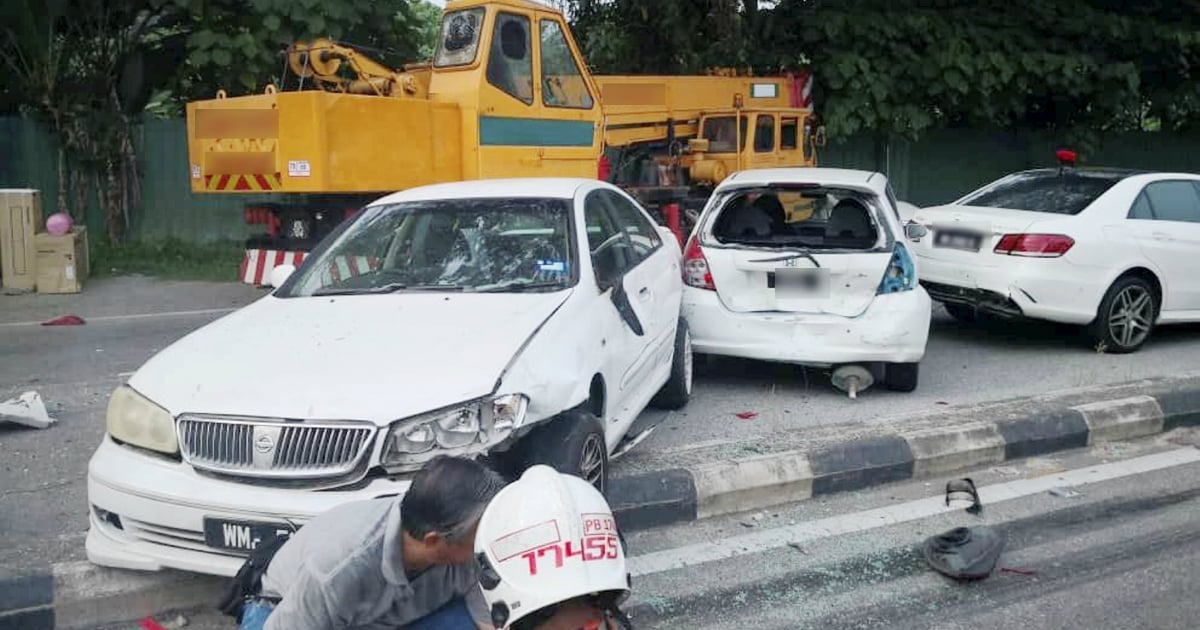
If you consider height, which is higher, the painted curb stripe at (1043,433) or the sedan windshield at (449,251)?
the sedan windshield at (449,251)

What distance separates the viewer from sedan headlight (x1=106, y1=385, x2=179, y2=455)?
4016mm

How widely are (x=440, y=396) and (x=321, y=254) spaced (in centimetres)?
194

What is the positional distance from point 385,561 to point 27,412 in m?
4.81

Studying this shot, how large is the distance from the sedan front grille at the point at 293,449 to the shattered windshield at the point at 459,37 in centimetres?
730

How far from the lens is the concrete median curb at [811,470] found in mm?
4195

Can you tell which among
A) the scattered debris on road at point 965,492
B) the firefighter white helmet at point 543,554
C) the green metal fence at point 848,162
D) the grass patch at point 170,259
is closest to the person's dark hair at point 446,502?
the firefighter white helmet at point 543,554

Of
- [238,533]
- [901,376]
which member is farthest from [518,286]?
[901,376]

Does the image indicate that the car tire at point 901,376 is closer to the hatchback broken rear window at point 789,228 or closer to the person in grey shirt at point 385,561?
the hatchback broken rear window at point 789,228

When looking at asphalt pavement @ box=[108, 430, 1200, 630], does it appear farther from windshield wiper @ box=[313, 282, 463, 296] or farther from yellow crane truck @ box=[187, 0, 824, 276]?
yellow crane truck @ box=[187, 0, 824, 276]

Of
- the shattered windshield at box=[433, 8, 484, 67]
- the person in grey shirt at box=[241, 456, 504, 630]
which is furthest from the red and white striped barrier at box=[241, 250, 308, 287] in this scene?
the person in grey shirt at box=[241, 456, 504, 630]

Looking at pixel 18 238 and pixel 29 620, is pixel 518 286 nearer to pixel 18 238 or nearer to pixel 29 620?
pixel 29 620

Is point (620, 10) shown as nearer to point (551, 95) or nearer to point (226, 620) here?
point (551, 95)

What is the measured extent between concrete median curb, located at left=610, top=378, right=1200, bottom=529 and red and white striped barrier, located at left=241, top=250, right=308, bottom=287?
5.96 metres

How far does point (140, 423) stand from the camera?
13.4 feet
